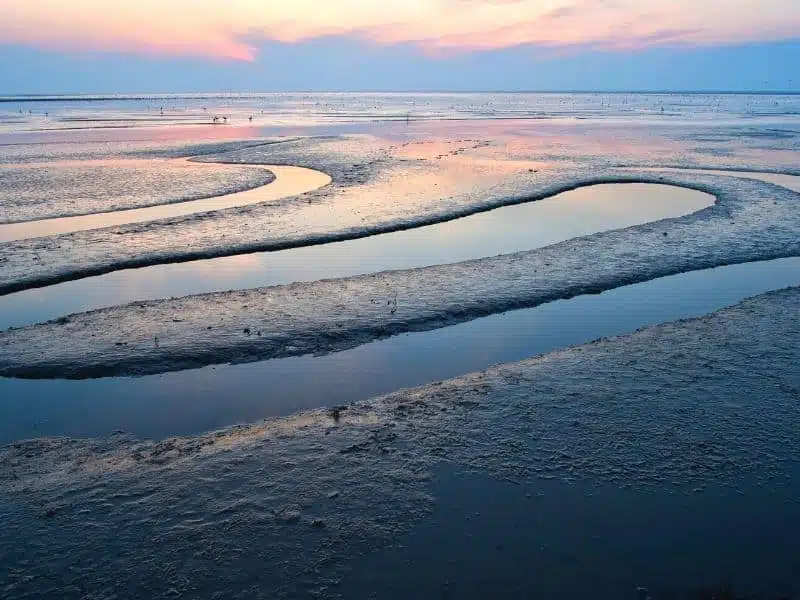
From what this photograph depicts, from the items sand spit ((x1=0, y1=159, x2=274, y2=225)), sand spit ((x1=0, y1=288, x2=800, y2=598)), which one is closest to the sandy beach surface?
sand spit ((x1=0, y1=288, x2=800, y2=598))

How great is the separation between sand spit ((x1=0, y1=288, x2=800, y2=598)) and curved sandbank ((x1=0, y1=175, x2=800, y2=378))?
262 centimetres

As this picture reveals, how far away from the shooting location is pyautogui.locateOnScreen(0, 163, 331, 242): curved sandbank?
2152 centimetres

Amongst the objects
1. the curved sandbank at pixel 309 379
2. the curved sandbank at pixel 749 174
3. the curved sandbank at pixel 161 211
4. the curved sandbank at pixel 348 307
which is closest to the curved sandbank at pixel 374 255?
the curved sandbank at pixel 348 307

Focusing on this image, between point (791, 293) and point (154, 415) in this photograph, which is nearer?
point (154, 415)

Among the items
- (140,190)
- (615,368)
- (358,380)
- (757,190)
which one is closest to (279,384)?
(358,380)

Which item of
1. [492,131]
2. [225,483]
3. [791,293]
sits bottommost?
[225,483]

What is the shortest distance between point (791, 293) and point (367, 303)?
954cm

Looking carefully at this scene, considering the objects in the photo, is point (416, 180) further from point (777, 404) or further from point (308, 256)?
point (777, 404)

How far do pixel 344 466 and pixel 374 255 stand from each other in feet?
35.4

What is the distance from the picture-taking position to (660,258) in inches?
669

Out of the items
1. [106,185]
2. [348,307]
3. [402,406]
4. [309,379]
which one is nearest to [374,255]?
[348,307]

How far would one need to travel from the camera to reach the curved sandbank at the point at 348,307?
36.9ft

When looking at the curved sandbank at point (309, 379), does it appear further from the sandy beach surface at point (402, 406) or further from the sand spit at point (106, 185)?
the sand spit at point (106, 185)

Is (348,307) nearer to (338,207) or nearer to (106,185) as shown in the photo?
(338,207)
